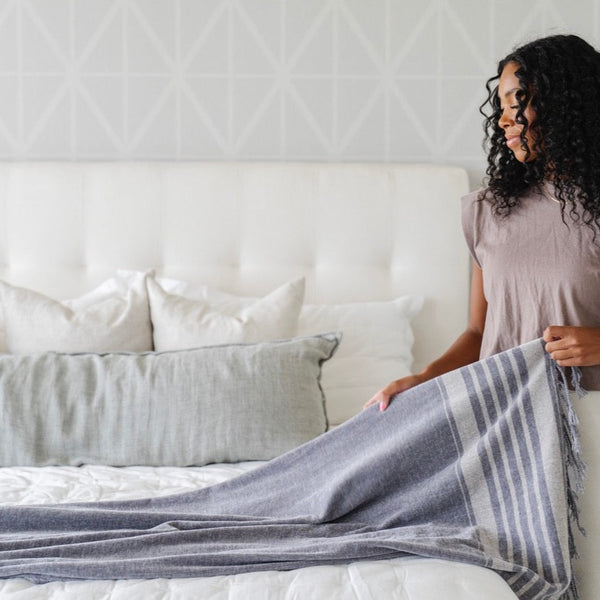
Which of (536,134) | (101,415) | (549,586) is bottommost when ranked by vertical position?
(549,586)

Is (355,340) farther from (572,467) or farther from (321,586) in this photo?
(321,586)

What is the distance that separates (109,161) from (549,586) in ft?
6.00

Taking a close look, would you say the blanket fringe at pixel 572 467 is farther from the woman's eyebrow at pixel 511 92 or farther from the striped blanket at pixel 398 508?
the woman's eyebrow at pixel 511 92

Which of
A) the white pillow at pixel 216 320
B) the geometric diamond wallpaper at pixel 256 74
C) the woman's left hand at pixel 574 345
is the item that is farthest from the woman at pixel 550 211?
the geometric diamond wallpaper at pixel 256 74

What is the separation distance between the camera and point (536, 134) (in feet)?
5.06

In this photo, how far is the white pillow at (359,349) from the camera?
230 cm

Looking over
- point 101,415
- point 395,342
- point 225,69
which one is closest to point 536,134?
point 395,342

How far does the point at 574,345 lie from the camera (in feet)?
4.67

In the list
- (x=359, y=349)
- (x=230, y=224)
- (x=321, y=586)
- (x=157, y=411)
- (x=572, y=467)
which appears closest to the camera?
(x=321, y=586)

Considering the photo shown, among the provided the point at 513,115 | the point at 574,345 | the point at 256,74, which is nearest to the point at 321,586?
the point at 574,345

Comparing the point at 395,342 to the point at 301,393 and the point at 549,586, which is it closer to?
the point at 301,393

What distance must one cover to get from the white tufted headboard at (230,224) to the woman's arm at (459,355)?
79cm

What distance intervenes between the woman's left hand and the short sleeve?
1.02 ft

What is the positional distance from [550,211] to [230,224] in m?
1.18
